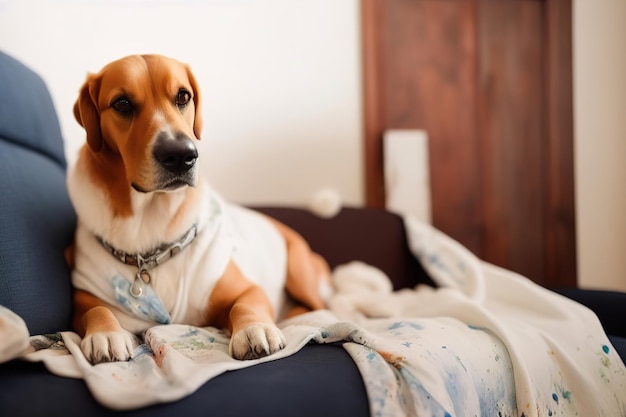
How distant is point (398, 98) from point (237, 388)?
5.18 feet

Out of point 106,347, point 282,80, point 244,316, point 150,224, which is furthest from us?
point 282,80

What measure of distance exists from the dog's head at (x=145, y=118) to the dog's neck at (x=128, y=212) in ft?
0.23

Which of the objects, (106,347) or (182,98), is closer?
(106,347)

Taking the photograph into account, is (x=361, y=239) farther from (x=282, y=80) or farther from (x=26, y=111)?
(x=26, y=111)

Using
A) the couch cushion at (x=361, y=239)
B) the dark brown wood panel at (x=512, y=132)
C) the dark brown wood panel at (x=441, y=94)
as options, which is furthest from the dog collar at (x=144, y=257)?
the dark brown wood panel at (x=512, y=132)

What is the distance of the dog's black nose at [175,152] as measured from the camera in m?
0.93

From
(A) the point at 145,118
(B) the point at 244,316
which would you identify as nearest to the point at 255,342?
(B) the point at 244,316

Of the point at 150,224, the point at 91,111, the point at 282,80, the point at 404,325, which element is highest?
the point at 282,80

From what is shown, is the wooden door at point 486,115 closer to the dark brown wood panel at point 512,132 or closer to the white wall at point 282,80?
the dark brown wood panel at point 512,132

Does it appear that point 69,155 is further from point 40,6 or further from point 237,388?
point 237,388

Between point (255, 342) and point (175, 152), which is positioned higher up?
point (175, 152)

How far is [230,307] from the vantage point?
1.13m

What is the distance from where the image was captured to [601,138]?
170cm

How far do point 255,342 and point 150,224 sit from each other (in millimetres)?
383
